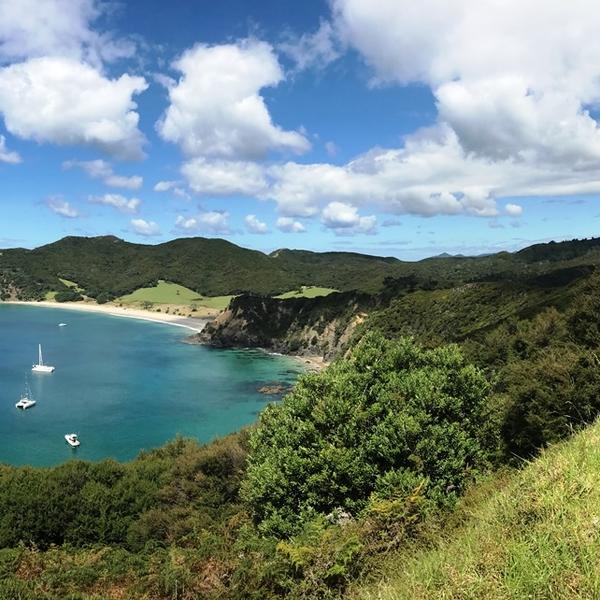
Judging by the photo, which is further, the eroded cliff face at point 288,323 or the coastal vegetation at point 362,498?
the eroded cliff face at point 288,323

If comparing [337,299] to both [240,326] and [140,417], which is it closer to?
[240,326]

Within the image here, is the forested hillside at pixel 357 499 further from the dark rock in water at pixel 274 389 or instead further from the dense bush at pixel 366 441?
the dark rock in water at pixel 274 389

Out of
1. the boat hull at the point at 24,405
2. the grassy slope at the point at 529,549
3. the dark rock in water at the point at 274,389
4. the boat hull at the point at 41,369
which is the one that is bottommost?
the dark rock in water at the point at 274,389

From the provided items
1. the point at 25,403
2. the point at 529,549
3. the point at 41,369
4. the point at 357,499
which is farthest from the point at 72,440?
the point at 529,549

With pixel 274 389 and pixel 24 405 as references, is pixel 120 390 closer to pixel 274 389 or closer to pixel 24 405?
pixel 24 405

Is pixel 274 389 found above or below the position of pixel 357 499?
below

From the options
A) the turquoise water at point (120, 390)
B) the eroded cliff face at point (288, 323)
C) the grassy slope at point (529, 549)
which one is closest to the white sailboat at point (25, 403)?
the turquoise water at point (120, 390)
